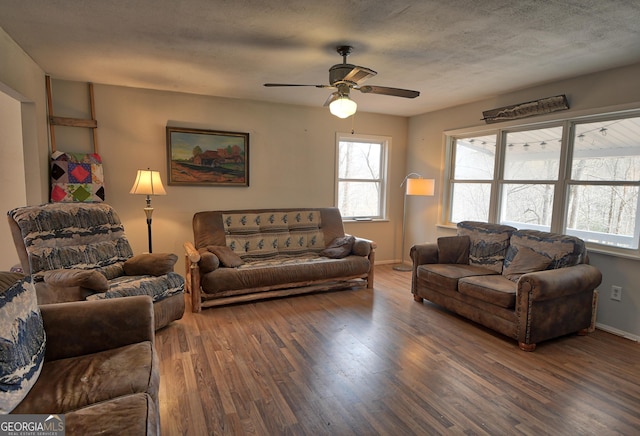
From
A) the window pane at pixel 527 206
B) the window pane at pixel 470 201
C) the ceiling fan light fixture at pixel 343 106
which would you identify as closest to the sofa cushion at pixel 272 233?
the window pane at pixel 470 201

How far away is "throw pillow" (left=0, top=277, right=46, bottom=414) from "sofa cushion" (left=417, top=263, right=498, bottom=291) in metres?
3.15

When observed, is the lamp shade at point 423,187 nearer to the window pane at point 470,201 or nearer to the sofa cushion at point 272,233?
the window pane at point 470,201

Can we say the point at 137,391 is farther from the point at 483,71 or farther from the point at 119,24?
the point at 483,71

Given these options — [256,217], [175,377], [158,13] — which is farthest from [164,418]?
[256,217]

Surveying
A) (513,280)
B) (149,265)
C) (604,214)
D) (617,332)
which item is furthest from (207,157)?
(617,332)

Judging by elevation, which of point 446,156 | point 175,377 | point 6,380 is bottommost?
point 175,377

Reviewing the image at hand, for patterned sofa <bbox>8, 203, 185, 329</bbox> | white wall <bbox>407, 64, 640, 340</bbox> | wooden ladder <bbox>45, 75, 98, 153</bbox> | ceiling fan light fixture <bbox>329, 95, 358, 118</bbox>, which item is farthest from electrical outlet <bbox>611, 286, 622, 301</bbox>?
wooden ladder <bbox>45, 75, 98, 153</bbox>

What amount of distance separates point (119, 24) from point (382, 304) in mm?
3375

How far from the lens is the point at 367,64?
3131 mm

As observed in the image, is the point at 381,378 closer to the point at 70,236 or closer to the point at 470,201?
the point at 70,236

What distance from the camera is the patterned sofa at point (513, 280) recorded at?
277cm

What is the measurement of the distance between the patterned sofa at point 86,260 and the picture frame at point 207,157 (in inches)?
44.1

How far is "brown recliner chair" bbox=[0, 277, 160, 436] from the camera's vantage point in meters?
1.24

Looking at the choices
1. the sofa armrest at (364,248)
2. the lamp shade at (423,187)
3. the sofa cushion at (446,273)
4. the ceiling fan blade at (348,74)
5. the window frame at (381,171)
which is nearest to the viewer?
the ceiling fan blade at (348,74)
